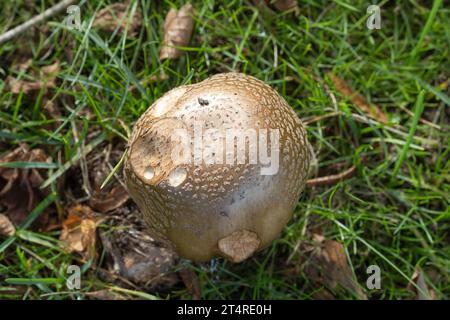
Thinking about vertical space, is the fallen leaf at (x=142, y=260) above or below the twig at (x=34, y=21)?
below

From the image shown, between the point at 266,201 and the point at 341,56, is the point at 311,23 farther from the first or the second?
the point at 266,201

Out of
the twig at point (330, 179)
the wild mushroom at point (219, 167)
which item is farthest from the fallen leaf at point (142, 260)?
the twig at point (330, 179)

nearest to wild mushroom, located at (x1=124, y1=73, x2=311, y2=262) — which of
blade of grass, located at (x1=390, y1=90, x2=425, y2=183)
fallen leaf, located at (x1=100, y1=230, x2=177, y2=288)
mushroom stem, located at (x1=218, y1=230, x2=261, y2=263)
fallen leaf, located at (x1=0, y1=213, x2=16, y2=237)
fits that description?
mushroom stem, located at (x1=218, y1=230, x2=261, y2=263)

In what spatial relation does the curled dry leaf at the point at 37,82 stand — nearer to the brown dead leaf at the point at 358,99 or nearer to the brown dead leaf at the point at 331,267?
the brown dead leaf at the point at 358,99

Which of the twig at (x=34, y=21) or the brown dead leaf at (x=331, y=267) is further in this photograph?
the twig at (x=34, y=21)

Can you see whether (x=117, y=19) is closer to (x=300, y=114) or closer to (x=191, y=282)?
(x=300, y=114)
